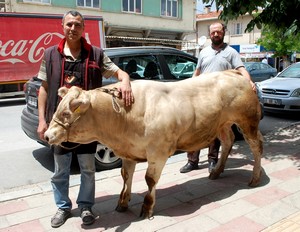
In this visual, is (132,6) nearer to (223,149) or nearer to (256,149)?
(223,149)

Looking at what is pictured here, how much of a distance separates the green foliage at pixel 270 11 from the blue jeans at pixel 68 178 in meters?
3.28

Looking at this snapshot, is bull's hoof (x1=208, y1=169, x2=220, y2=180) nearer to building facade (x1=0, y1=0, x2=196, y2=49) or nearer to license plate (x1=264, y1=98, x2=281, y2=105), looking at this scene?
license plate (x1=264, y1=98, x2=281, y2=105)

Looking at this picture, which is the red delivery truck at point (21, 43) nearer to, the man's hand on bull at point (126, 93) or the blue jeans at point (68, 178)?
the blue jeans at point (68, 178)

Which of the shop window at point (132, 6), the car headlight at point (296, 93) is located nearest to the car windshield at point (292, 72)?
the car headlight at point (296, 93)

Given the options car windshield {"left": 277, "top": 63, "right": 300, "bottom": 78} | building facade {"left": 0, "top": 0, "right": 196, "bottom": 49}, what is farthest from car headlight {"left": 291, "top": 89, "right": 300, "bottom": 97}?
building facade {"left": 0, "top": 0, "right": 196, "bottom": 49}

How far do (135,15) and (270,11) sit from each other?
1917cm

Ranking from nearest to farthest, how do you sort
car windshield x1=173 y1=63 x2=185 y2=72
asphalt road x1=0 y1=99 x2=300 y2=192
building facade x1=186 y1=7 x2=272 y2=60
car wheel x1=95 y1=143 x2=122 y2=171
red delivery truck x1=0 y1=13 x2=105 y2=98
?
asphalt road x1=0 y1=99 x2=300 y2=192
car wheel x1=95 y1=143 x2=122 y2=171
car windshield x1=173 y1=63 x2=185 y2=72
red delivery truck x1=0 y1=13 x2=105 y2=98
building facade x1=186 y1=7 x2=272 y2=60

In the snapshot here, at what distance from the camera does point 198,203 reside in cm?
384

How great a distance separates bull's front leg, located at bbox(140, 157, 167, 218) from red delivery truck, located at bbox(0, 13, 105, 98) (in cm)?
1054

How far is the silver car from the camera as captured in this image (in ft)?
30.6

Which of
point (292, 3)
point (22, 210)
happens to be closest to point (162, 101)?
point (22, 210)

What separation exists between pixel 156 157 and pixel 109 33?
67.3ft

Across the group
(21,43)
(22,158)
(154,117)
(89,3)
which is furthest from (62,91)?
(89,3)

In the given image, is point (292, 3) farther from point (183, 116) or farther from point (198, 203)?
point (198, 203)
